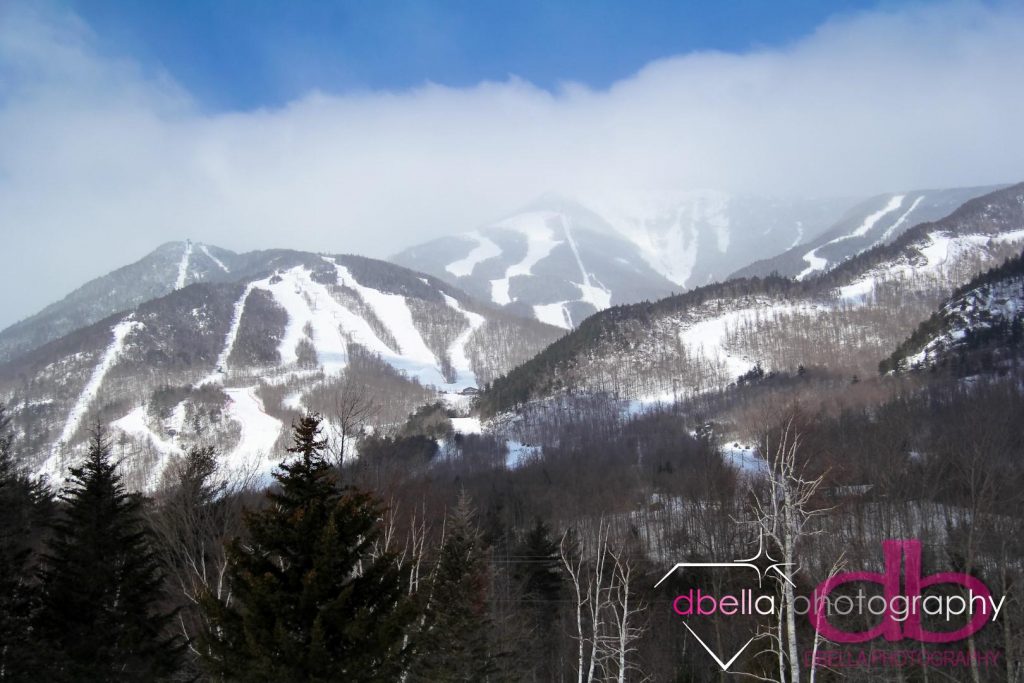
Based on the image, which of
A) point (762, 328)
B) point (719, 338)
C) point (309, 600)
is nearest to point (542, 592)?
point (309, 600)

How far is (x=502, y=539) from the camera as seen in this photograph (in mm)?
52875

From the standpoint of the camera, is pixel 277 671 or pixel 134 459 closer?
pixel 277 671

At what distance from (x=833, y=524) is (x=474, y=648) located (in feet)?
85.3

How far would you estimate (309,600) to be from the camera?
35.8 ft

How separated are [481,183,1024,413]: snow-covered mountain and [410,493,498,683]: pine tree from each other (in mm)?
123838

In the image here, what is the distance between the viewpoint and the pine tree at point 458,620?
22688mm

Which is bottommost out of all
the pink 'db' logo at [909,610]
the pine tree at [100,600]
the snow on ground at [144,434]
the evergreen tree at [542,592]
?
the evergreen tree at [542,592]

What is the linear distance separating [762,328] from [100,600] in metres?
167

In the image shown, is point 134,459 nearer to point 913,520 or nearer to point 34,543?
point 34,543

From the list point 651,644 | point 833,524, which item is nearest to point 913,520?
point 833,524

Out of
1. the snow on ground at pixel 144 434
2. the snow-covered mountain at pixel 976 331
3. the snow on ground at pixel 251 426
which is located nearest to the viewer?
the snow-covered mountain at pixel 976 331

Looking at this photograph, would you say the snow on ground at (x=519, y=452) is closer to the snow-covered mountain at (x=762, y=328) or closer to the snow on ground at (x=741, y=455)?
the snow-covered mountain at (x=762, y=328)

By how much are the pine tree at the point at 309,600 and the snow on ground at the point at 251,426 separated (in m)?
124

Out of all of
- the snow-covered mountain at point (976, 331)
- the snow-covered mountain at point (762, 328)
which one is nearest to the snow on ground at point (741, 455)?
the snow-covered mountain at point (976, 331)
